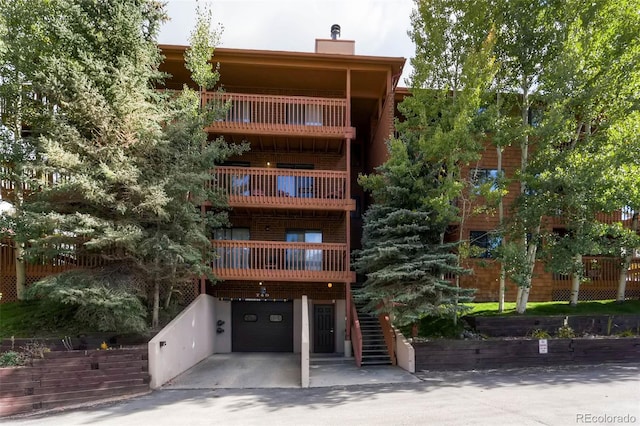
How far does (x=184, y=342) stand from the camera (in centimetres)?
1091

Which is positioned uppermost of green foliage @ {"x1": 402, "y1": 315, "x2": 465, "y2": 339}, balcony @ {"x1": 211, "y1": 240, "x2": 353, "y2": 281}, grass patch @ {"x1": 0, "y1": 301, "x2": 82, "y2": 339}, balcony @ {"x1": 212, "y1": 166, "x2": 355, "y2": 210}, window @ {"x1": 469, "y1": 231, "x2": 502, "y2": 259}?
balcony @ {"x1": 212, "y1": 166, "x2": 355, "y2": 210}

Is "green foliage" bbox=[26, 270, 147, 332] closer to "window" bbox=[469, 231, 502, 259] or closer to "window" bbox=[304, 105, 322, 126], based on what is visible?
"window" bbox=[304, 105, 322, 126]

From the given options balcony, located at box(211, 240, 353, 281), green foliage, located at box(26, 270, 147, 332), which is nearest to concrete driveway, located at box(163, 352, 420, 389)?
green foliage, located at box(26, 270, 147, 332)

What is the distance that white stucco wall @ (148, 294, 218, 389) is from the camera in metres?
9.04

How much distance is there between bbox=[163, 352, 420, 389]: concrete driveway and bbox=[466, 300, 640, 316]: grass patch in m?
4.14

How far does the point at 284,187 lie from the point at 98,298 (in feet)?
23.5

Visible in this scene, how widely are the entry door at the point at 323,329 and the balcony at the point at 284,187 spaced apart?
182 inches

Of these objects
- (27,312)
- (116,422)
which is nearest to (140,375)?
(116,422)

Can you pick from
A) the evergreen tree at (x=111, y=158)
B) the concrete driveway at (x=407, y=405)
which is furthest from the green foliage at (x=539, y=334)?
the evergreen tree at (x=111, y=158)

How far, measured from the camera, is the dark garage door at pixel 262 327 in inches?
599

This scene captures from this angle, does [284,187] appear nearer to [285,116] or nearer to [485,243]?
[285,116]

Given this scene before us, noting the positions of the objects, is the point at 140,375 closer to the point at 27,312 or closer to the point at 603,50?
the point at 27,312

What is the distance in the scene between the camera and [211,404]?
308 inches

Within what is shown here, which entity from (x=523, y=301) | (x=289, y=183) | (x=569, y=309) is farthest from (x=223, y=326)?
(x=569, y=309)
